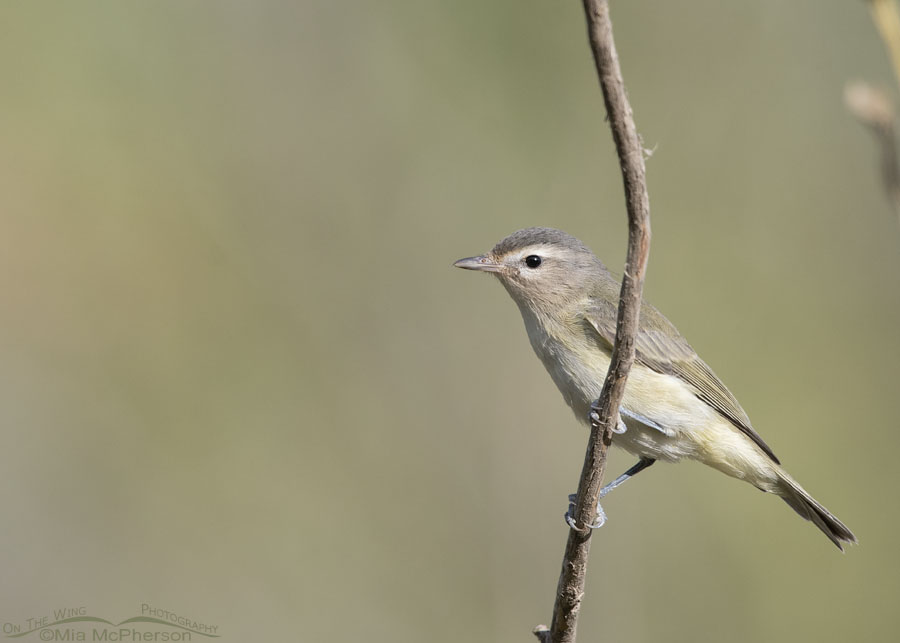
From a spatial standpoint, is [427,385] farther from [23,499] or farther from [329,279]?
[23,499]

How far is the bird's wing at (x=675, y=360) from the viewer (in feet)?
14.3

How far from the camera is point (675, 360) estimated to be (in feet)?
14.7

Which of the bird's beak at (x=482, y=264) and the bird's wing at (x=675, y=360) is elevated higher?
the bird's beak at (x=482, y=264)

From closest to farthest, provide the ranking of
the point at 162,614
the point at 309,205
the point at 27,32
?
the point at 162,614, the point at 27,32, the point at 309,205

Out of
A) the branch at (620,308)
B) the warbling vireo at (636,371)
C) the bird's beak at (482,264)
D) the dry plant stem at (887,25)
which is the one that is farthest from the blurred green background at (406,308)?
the dry plant stem at (887,25)

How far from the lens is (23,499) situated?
6344mm

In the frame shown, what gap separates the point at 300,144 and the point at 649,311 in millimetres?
3741

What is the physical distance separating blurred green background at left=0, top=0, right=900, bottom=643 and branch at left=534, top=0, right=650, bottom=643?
3178 mm

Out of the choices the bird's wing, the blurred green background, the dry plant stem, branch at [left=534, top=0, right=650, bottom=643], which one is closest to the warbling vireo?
the bird's wing

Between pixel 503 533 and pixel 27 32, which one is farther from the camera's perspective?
pixel 27 32

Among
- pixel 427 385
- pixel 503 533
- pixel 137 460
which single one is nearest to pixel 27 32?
pixel 137 460

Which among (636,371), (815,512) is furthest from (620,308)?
(815,512)

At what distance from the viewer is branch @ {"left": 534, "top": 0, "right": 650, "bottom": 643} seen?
1.82 metres

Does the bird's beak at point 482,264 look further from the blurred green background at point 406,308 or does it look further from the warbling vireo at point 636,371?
the blurred green background at point 406,308
